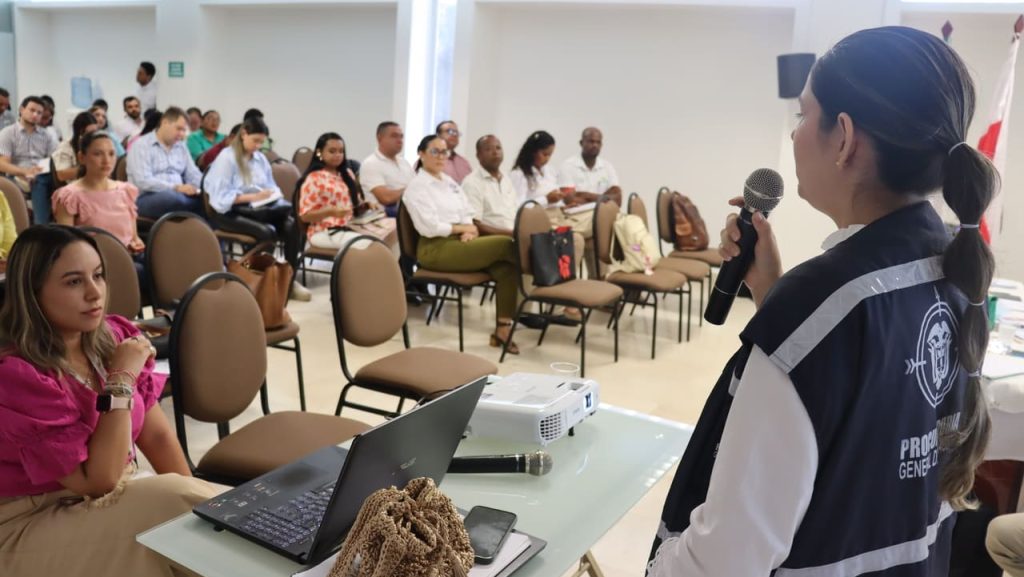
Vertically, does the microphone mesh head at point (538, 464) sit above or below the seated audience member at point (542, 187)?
below

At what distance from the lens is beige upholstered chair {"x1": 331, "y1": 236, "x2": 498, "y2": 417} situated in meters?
2.80

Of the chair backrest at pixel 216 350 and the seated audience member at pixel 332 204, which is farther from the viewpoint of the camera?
the seated audience member at pixel 332 204

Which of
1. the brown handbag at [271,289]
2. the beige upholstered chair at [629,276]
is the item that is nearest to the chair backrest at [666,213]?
the beige upholstered chair at [629,276]

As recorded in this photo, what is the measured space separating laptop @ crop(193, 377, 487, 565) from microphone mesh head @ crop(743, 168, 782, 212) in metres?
0.54

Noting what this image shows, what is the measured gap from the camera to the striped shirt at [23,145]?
699 cm

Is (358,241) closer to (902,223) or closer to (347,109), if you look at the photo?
(902,223)

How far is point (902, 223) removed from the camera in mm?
898

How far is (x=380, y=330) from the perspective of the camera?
119 inches

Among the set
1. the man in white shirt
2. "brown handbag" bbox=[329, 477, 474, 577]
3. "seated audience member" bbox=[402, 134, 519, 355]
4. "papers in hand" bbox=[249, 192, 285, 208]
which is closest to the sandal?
"seated audience member" bbox=[402, 134, 519, 355]

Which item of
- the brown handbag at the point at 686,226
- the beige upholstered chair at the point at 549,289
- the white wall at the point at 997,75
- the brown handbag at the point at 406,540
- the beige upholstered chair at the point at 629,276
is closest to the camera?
the brown handbag at the point at 406,540

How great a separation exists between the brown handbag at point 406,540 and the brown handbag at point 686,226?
5.25 meters

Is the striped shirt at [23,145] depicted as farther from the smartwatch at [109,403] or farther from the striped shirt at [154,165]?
the smartwatch at [109,403]

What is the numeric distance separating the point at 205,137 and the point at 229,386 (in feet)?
22.8

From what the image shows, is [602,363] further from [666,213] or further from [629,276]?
[666,213]
